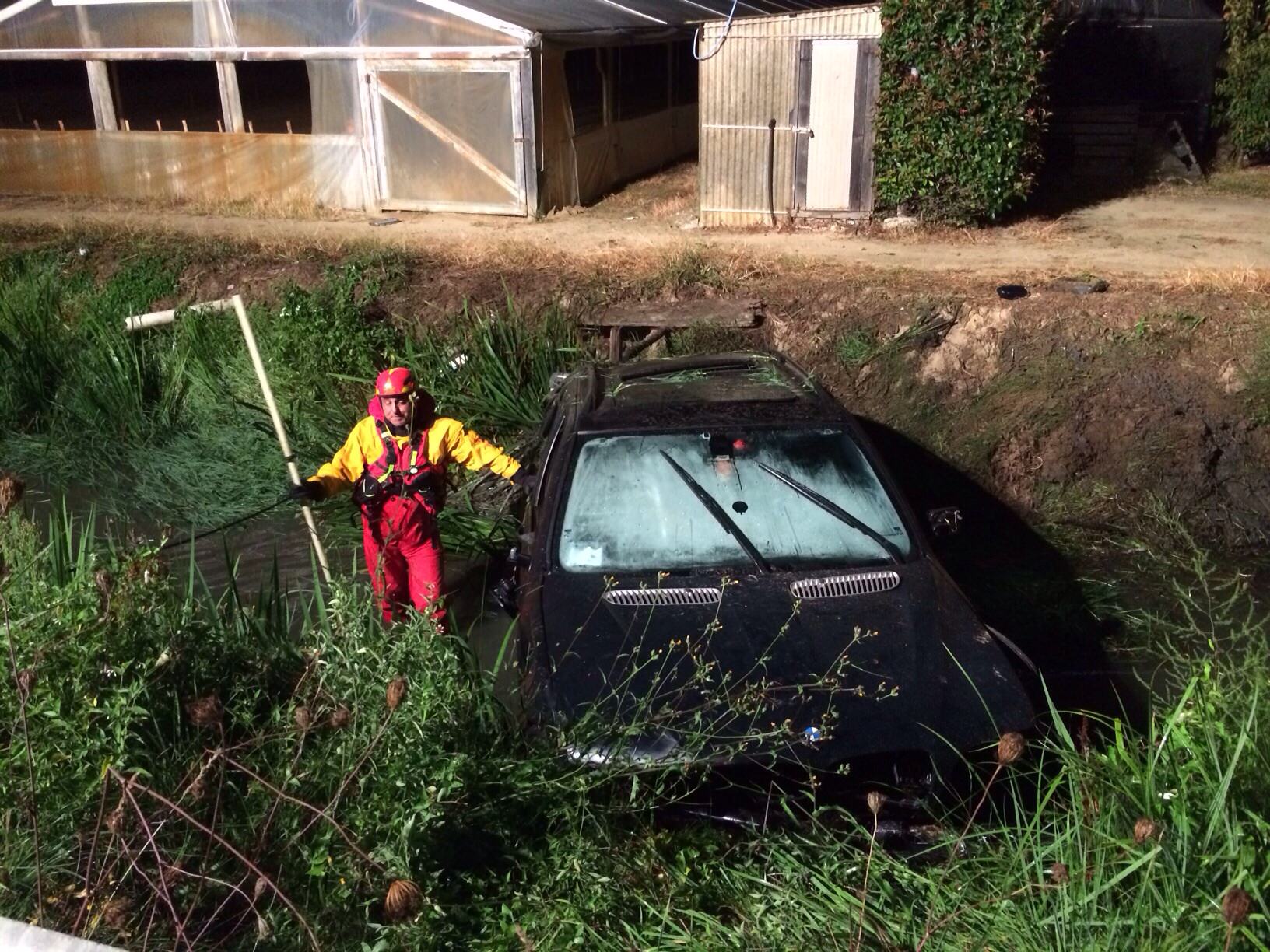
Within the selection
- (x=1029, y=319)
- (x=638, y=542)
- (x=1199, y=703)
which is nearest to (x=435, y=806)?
(x=638, y=542)

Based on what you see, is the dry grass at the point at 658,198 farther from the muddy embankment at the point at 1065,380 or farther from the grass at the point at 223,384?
the muddy embankment at the point at 1065,380

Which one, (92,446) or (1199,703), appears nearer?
(1199,703)

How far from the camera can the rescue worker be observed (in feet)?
18.7

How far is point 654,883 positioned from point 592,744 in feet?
1.62

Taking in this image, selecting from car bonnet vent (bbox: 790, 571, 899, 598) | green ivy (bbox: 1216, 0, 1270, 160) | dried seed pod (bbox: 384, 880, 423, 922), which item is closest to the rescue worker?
car bonnet vent (bbox: 790, 571, 899, 598)

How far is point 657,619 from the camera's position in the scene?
442 cm

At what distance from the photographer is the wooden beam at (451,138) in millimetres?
13727

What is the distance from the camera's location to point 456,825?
3.37m

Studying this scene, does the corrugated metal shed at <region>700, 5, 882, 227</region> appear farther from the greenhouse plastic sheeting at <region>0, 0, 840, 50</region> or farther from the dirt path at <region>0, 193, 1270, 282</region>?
the greenhouse plastic sheeting at <region>0, 0, 840, 50</region>

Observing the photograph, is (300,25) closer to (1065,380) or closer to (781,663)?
(1065,380)

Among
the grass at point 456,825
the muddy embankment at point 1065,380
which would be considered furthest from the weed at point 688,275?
the grass at point 456,825

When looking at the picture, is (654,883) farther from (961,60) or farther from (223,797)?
(961,60)

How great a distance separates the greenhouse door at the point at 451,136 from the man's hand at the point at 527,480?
27.9 ft

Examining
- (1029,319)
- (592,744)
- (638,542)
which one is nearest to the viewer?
(592,744)
